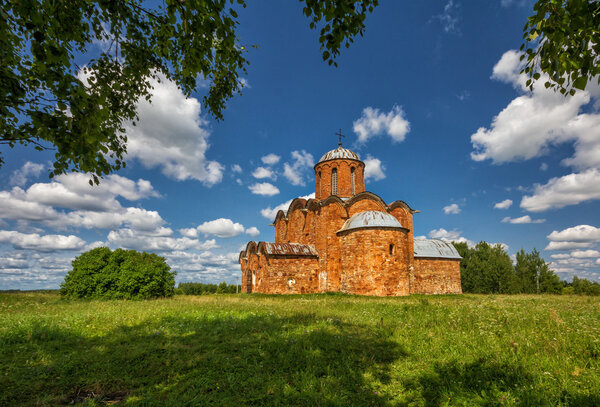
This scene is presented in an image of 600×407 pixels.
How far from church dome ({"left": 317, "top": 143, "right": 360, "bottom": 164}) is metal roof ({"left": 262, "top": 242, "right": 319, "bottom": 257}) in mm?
8294

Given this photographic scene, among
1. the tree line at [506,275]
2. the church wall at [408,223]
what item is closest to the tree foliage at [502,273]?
the tree line at [506,275]

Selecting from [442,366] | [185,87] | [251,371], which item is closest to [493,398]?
[442,366]

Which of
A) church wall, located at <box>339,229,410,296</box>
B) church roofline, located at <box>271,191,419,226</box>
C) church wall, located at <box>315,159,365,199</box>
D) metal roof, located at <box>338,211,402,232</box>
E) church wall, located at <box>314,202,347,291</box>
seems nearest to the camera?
church wall, located at <box>339,229,410,296</box>

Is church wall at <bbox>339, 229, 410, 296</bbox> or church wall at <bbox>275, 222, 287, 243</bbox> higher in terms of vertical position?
church wall at <bbox>275, 222, 287, 243</bbox>

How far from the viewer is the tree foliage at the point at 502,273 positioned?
34.5m

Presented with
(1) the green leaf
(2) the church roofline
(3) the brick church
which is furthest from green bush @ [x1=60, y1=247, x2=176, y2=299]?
(1) the green leaf

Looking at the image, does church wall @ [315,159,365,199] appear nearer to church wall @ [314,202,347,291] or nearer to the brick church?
the brick church

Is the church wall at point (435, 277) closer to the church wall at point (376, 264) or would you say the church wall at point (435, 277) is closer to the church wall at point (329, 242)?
the church wall at point (376, 264)

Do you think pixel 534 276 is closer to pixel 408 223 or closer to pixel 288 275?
pixel 408 223

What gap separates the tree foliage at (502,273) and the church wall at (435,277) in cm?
1475

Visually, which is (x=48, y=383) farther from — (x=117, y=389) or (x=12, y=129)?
(x=12, y=129)

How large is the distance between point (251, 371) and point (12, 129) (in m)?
4.96

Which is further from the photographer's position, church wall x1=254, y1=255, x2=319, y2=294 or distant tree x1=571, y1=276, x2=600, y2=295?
distant tree x1=571, y1=276, x2=600, y2=295

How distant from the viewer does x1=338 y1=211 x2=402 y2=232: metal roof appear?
18.3m
